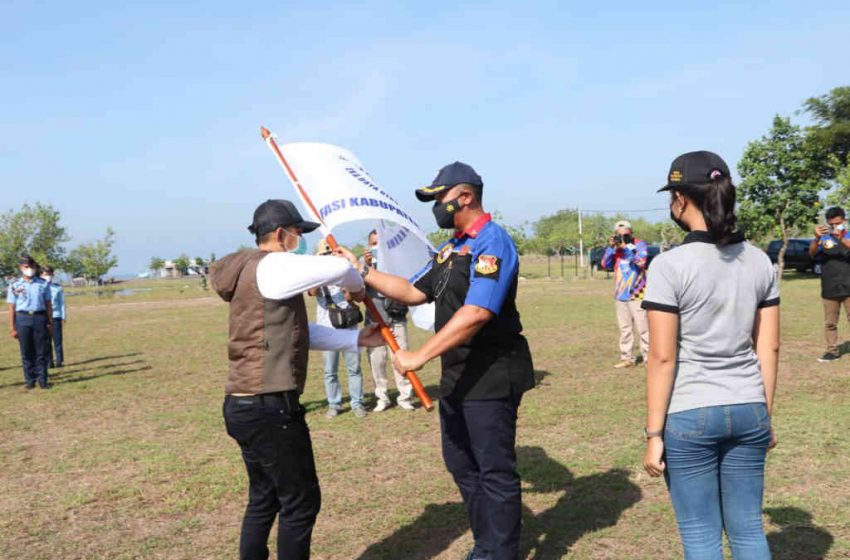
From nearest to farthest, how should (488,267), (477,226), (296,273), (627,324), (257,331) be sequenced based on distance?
(296,273), (257,331), (488,267), (477,226), (627,324)

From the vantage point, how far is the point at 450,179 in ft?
12.3

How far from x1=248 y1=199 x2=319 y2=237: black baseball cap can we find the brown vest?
0.54ft

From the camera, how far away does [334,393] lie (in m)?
8.30

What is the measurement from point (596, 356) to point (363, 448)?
6.16 meters

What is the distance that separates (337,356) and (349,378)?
415mm

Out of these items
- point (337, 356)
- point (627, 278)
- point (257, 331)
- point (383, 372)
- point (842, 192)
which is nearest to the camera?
point (257, 331)

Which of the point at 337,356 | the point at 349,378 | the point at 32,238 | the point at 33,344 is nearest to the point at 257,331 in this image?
the point at 337,356

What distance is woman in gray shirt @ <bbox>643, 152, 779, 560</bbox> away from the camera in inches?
105

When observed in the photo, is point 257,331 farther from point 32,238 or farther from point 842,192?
point 32,238

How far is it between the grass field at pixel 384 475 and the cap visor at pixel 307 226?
2230 millimetres

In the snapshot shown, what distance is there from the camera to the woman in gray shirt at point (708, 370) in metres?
2.68

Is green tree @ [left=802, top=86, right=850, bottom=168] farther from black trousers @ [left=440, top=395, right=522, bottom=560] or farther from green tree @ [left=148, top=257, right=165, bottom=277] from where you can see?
green tree @ [left=148, top=257, right=165, bottom=277]

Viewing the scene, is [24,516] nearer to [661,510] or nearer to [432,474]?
[432,474]

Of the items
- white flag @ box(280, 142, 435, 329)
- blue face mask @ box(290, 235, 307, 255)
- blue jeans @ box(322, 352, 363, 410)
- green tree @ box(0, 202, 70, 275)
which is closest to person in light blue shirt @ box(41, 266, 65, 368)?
blue jeans @ box(322, 352, 363, 410)
